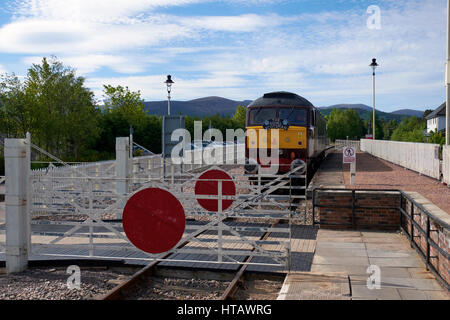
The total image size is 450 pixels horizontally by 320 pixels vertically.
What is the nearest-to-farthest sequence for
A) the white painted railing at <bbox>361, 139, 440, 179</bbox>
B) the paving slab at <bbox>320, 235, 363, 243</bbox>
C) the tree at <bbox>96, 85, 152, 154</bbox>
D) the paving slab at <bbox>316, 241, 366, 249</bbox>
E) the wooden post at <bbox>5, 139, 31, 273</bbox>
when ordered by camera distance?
the wooden post at <bbox>5, 139, 31, 273</bbox>
the paving slab at <bbox>316, 241, 366, 249</bbox>
the paving slab at <bbox>320, 235, 363, 243</bbox>
the white painted railing at <bbox>361, 139, 440, 179</bbox>
the tree at <bbox>96, 85, 152, 154</bbox>

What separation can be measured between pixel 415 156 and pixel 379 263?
61.2 ft

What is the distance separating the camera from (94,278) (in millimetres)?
7527

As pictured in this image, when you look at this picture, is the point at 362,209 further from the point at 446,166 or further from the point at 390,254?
the point at 446,166

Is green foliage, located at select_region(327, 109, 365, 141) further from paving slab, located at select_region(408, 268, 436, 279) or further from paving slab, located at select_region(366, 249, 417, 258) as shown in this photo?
paving slab, located at select_region(408, 268, 436, 279)

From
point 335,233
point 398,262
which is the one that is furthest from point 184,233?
point 398,262

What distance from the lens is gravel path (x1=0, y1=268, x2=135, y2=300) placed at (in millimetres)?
6684

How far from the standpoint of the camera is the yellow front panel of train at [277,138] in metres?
17.4

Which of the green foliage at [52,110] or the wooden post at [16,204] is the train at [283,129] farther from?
the green foliage at [52,110]

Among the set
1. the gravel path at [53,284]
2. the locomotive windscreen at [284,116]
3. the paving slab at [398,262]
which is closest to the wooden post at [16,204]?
the gravel path at [53,284]

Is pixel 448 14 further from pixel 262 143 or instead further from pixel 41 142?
pixel 41 142

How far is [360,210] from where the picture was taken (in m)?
10.5

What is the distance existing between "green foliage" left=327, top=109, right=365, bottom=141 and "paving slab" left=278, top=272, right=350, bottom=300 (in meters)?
119

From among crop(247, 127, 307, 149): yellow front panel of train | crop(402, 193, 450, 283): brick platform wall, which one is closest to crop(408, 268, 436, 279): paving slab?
crop(402, 193, 450, 283): brick platform wall
